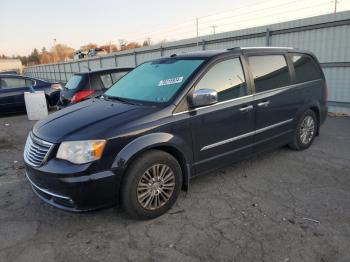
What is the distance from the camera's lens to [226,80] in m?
4.13

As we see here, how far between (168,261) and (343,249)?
1.56 m

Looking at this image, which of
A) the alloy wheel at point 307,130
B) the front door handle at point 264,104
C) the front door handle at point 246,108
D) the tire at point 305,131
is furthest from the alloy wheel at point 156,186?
the alloy wheel at point 307,130

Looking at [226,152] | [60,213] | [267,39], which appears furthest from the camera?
[267,39]

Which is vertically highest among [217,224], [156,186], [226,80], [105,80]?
[226,80]

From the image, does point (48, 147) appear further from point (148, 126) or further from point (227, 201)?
point (227, 201)

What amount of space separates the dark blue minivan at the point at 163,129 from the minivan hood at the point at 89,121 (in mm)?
12

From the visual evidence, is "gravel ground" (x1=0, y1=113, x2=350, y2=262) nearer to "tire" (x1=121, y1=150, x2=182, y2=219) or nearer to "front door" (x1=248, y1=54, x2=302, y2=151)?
"tire" (x1=121, y1=150, x2=182, y2=219)

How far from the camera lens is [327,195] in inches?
153

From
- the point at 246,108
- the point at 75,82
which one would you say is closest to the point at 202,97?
the point at 246,108

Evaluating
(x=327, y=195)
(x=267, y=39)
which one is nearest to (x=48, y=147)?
(x=327, y=195)

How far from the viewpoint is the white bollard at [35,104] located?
401 inches

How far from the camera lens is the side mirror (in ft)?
12.0

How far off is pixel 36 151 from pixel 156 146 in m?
1.31

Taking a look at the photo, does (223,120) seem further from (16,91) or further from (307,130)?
(16,91)
